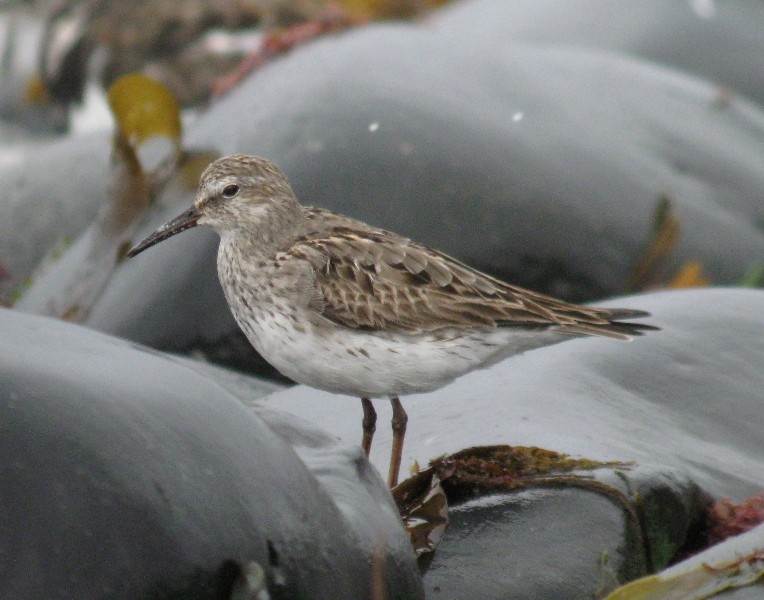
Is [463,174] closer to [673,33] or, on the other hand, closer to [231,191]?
[231,191]

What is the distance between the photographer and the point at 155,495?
10.4 feet

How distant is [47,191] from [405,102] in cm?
226

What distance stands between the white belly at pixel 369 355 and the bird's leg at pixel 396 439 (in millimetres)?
78

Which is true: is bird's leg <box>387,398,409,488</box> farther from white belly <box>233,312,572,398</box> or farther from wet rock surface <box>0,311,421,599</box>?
wet rock surface <box>0,311,421,599</box>

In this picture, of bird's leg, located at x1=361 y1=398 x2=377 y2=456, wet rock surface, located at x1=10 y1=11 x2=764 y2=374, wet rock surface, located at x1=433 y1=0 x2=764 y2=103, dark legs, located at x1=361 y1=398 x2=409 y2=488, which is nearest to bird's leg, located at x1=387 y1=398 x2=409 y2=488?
dark legs, located at x1=361 y1=398 x2=409 y2=488

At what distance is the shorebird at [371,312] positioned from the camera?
4.84 meters

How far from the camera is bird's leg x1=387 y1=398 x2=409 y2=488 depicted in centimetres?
471

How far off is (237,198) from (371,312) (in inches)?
32.7

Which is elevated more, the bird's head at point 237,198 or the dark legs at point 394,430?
the bird's head at point 237,198

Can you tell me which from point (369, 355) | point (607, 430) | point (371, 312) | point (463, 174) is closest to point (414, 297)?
point (371, 312)

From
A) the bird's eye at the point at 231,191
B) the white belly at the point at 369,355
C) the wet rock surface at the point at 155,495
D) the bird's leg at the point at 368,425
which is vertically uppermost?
the bird's eye at the point at 231,191

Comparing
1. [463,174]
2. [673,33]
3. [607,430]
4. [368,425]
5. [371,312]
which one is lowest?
[368,425]

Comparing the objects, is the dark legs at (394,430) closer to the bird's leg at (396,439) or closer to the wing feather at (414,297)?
the bird's leg at (396,439)

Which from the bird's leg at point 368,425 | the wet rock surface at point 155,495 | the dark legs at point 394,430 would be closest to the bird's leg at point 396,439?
the dark legs at point 394,430
